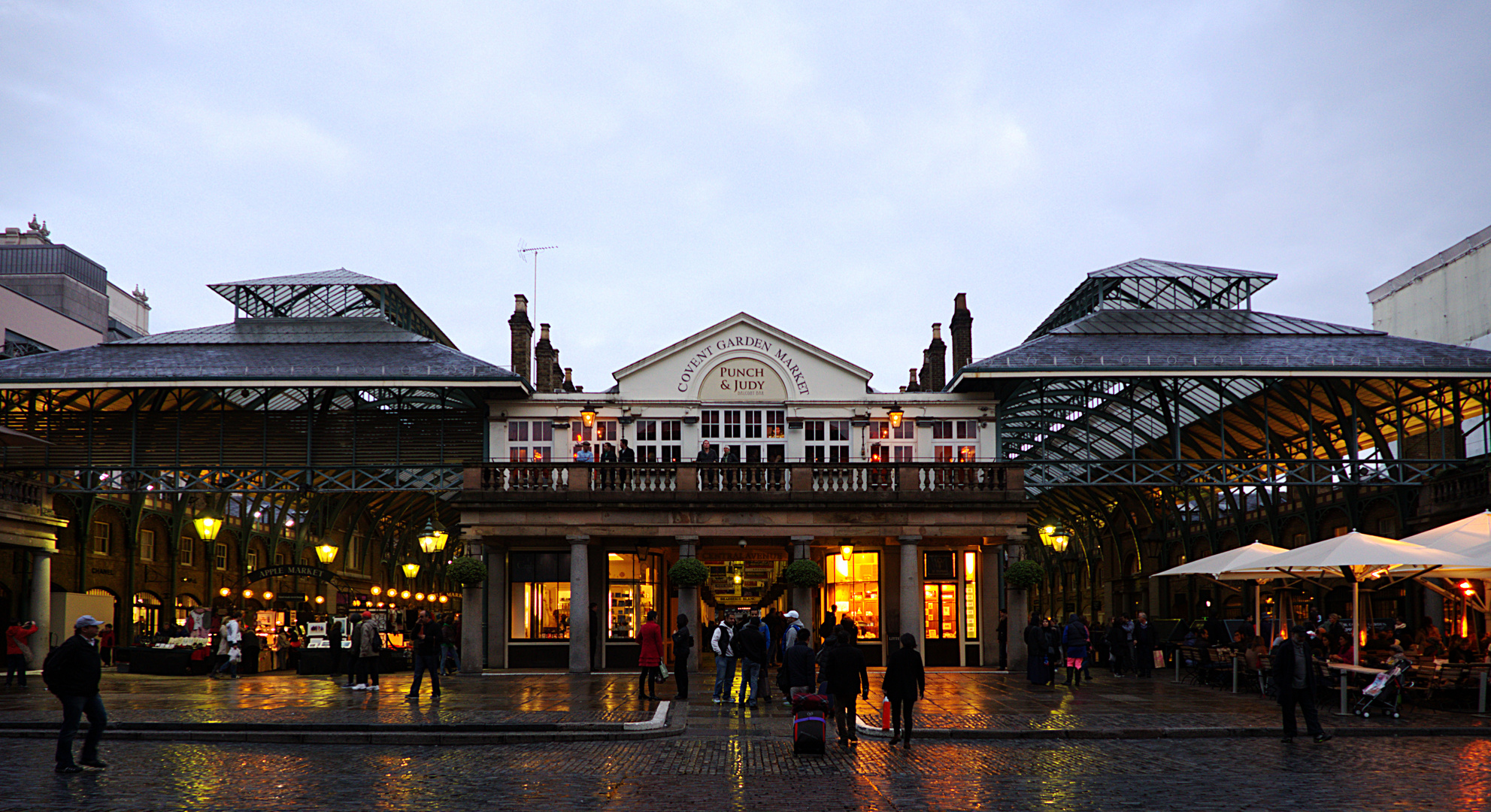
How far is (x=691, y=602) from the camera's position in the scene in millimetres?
32656

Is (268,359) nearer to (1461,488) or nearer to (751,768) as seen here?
(751,768)

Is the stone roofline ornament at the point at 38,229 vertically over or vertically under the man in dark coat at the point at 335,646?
over

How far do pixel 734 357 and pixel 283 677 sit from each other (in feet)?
47.7

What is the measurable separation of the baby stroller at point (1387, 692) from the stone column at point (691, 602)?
15.8m

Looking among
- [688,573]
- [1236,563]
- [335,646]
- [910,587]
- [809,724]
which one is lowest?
[335,646]

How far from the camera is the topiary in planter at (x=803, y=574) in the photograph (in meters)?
32.1

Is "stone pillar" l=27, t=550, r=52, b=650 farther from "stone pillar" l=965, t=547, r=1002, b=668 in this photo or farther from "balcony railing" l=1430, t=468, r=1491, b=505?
"balcony railing" l=1430, t=468, r=1491, b=505

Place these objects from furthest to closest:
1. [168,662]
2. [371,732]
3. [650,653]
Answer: [168,662] < [650,653] < [371,732]

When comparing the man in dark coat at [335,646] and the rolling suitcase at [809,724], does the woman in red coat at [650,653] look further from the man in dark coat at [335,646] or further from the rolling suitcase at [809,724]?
the man in dark coat at [335,646]

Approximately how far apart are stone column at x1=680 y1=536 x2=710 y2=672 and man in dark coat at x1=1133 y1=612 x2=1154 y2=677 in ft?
36.3

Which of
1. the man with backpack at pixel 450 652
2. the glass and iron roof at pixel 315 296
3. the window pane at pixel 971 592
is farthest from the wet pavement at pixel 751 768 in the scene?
the glass and iron roof at pixel 315 296

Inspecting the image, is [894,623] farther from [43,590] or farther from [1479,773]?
[43,590]

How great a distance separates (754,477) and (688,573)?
3.12 meters

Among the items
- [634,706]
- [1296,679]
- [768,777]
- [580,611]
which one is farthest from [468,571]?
[1296,679]
